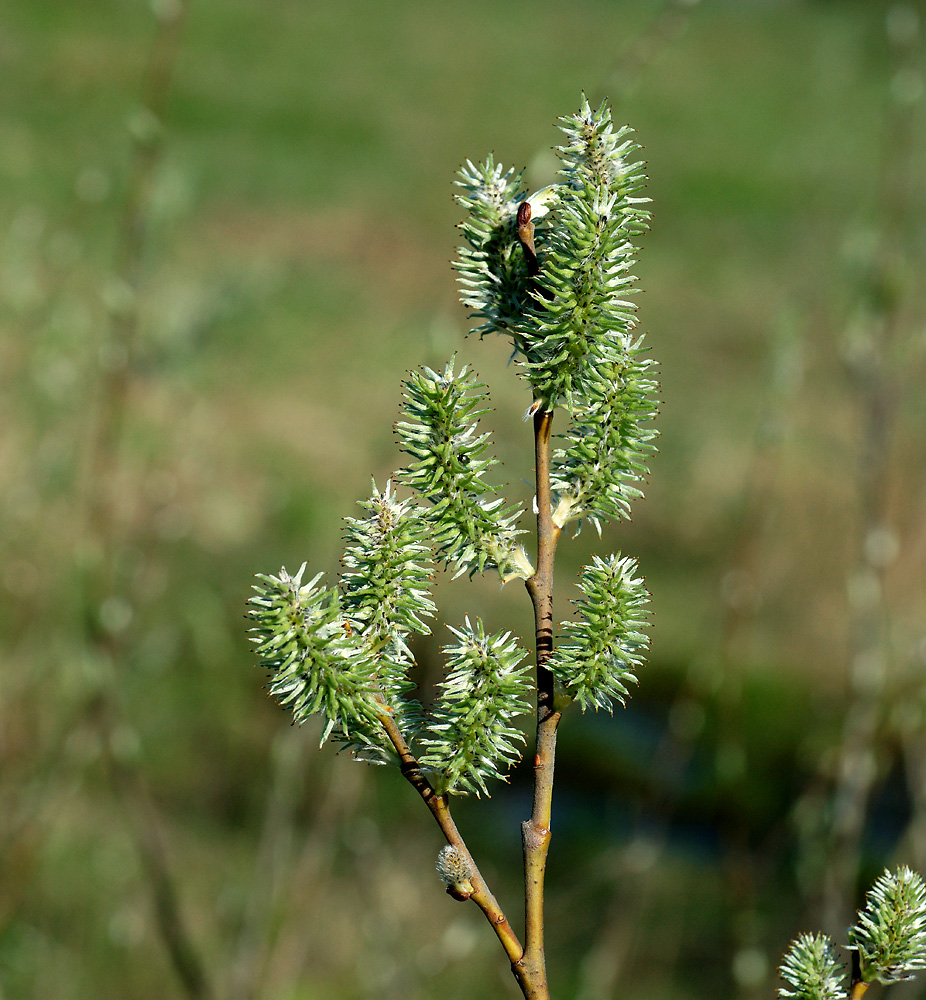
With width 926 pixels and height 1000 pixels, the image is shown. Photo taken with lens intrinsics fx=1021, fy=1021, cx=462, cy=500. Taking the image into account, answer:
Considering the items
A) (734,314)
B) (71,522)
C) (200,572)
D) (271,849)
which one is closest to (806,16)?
(734,314)

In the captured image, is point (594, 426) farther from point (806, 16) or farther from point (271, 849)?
point (806, 16)

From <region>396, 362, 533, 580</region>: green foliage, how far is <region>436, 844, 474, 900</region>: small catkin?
171 millimetres

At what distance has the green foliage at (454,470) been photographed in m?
0.63

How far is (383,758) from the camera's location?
0.67m

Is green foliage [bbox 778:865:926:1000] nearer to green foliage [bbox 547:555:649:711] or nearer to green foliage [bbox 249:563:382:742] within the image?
green foliage [bbox 547:555:649:711]

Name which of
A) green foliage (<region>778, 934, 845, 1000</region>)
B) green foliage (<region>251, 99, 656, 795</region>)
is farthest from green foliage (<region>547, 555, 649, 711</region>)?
green foliage (<region>778, 934, 845, 1000</region>)

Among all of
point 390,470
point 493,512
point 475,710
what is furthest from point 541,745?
point 390,470

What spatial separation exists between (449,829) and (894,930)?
282 millimetres

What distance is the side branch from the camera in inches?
24.4

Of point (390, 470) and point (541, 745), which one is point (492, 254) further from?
point (390, 470)

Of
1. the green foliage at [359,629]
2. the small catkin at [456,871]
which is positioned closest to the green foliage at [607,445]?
the green foliage at [359,629]

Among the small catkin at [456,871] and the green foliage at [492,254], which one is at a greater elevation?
the green foliage at [492,254]

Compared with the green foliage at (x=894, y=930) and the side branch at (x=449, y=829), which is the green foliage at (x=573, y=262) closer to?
the side branch at (x=449, y=829)

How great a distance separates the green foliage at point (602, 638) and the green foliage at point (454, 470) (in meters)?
0.06
